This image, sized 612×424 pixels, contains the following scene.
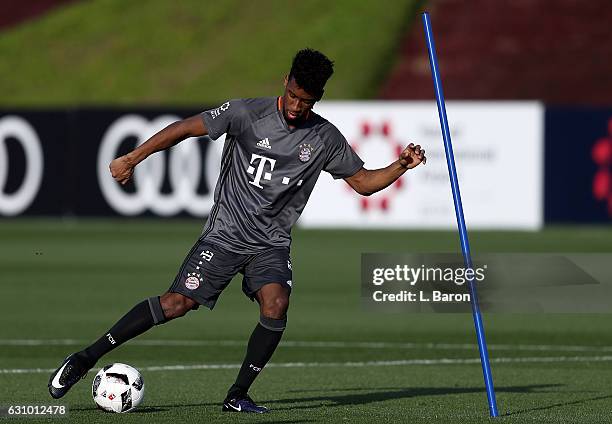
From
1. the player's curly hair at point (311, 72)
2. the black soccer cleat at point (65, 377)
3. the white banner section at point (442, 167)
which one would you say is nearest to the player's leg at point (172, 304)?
the black soccer cleat at point (65, 377)

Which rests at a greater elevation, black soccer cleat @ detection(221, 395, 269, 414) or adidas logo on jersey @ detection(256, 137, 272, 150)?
adidas logo on jersey @ detection(256, 137, 272, 150)

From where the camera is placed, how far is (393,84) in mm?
47719

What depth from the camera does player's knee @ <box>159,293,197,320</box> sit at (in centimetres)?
1001

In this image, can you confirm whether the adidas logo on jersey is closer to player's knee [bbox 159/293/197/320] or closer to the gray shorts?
the gray shorts

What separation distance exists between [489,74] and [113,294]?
97.3ft

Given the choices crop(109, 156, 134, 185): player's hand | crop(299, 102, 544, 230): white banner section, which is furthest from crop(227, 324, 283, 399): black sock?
crop(299, 102, 544, 230): white banner section

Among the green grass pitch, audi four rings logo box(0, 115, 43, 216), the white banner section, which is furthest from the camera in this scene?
audi four rings logo box(0, 115, 43, 216)

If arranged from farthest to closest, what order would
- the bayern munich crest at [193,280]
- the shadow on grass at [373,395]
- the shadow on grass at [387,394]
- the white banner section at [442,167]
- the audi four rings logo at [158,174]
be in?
the audi four rings logo at [158,174], the white banner section at [442,167], the shadow on grass at [387,394], the shadow on grass at [373,395], the bayern munich crest at [193,280]

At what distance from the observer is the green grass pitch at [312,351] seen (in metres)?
10.4

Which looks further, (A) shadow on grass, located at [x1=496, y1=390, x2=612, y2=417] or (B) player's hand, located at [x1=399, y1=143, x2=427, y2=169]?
(A) shadow on grass, located at [x1=496, y1=390, x2=612, y2=417]

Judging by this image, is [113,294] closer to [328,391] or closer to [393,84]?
[328,391]

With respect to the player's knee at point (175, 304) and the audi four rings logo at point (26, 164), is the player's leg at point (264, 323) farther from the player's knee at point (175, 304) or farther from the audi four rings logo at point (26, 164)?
the audi four rings logo at point (26, 164)

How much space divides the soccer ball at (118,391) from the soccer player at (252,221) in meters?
0.15

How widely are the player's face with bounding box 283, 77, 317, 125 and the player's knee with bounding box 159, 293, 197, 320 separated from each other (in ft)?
4.03
